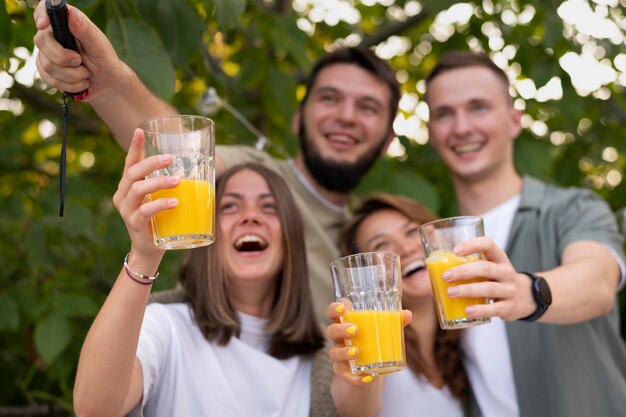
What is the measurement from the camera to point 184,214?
1697mm

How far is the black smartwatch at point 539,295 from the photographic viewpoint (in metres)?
2.11

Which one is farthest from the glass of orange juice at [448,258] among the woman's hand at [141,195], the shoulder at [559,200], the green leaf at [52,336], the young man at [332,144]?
the green leaf at [52,336]

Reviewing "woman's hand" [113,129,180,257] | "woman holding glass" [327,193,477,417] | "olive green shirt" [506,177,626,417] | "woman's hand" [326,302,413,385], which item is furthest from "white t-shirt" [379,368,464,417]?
"woman's hand" [113,129,180,257]

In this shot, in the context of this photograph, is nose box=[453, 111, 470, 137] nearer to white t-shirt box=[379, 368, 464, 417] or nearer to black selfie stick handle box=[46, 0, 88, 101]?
white t-shirt box=[379, 368, 464, 417]

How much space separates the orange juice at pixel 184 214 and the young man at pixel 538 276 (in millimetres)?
988

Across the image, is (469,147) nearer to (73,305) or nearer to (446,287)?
(446,287)

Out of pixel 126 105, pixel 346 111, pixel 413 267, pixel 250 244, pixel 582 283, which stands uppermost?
pixel 346 111

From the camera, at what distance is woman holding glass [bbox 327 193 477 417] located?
105 inches

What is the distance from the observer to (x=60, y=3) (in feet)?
5.37

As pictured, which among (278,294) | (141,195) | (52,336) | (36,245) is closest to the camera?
(141,195)

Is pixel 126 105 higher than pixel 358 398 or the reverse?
higher

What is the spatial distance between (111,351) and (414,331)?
1484 mm

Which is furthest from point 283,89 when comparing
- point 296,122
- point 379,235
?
point 379,235

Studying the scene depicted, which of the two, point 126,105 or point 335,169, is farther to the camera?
point 335,169
